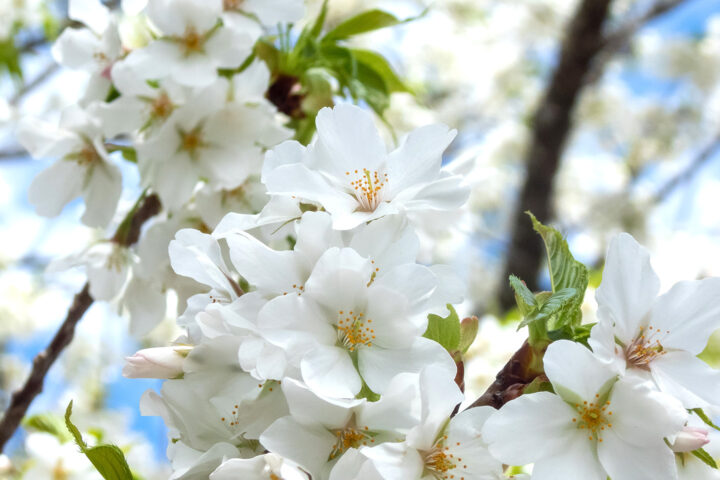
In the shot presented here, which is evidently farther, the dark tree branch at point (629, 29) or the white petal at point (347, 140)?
the dark tree branch at point (629, 29)

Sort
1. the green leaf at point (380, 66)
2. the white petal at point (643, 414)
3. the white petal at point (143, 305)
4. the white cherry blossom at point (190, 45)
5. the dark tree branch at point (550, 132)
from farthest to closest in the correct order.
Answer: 1. the dark tree branch at point (550, 132)
2. the green leaf at point (380, 66)
3. the white petal at point (143, 305)
4. the white cherry blossom at point (190, 45)
5. the white petal at point (643, 414)

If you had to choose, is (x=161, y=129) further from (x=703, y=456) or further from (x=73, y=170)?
(x=703, y=456)

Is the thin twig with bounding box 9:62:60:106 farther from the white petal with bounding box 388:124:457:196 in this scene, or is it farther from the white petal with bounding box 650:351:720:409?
the white petal with bounding box 650:351:720:409

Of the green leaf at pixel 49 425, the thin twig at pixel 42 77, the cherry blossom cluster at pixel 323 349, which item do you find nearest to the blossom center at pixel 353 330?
the cherry blossom cluster at pixel 323 349

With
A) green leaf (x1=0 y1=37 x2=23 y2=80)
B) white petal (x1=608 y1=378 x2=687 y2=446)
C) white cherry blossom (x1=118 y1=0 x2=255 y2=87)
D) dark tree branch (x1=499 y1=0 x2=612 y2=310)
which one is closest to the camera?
white petal (x1=608 y1=378 x2=687 y2=446)

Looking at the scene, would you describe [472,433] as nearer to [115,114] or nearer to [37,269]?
[115,114]

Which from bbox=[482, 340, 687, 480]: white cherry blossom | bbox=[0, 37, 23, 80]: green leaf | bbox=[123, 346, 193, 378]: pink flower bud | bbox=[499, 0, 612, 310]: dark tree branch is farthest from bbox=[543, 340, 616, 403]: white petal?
bbox=[499, 0, 612, 310]: dark tree branch

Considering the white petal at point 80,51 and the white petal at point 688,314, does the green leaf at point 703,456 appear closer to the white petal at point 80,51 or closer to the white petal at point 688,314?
the white petal at point 688,314
